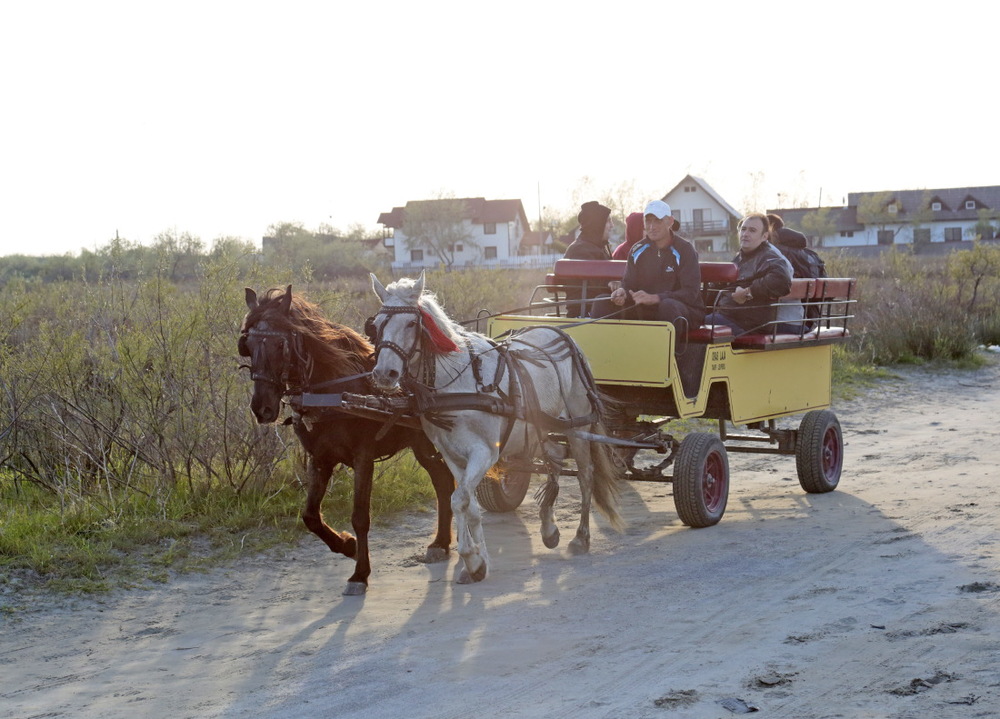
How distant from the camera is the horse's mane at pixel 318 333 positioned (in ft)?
20.4

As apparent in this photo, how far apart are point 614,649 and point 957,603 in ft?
5.91

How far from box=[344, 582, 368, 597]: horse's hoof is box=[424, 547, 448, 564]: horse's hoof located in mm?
794

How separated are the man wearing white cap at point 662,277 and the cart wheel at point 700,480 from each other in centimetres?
85

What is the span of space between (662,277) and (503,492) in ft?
6.68

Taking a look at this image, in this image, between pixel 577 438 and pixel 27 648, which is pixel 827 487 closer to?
pixel 577 438

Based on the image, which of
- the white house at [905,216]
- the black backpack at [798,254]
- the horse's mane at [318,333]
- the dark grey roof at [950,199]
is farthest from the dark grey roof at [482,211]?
the horse's mane at [318,333]

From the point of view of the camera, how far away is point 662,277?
8188 mm

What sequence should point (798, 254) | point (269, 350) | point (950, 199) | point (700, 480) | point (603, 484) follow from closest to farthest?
point (269, 350) < point (603, 484) < point (700, 480) < point (798, 254) < point (950, 199)

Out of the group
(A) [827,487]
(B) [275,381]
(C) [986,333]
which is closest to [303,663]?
(B) [275,381]

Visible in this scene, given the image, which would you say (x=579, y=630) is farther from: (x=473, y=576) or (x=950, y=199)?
(x=950, y=199)

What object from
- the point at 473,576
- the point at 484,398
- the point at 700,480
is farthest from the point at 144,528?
the point at 700,480

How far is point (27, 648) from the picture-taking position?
559cm

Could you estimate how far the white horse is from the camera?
19.8ft

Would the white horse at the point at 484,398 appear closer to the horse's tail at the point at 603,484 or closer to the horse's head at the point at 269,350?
the horse's tail at the point at 603,484
